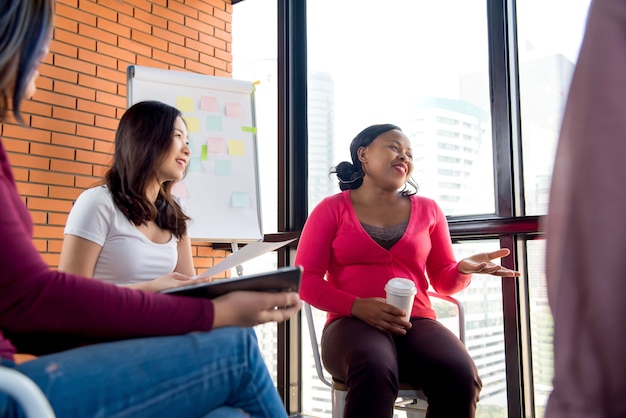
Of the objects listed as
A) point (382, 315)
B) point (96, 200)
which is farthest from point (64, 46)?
point (382, 315)

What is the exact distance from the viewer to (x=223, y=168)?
2945 mm

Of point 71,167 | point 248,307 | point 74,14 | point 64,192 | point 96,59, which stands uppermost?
point 74,14

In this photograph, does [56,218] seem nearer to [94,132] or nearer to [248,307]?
[94,132]

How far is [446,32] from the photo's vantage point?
2.64 meters

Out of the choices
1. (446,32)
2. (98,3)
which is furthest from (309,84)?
(98,3)

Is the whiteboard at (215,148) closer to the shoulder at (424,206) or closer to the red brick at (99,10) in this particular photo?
the red brick at (99,10)

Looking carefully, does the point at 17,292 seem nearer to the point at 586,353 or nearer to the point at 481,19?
the point at 586,353

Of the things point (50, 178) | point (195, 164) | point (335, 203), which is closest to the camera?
point (335, 203)

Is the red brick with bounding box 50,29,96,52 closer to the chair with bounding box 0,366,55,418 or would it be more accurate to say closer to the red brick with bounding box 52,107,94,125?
the red brick with bounding box 52,107,94,125

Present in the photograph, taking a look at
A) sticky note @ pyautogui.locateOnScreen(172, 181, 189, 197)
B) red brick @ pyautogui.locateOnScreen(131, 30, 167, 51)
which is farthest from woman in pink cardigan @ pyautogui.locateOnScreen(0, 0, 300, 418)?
red brick @ pyautogui.locateOnScreen(131, 30, 167, 51)

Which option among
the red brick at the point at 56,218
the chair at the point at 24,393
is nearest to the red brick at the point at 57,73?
the red brick at the point at 56,218

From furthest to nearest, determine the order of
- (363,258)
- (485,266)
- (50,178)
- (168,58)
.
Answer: (168,58) → (50,178) → (363,258) → (485,266)

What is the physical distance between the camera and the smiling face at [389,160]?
2092 mm

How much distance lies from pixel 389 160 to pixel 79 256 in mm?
1116
